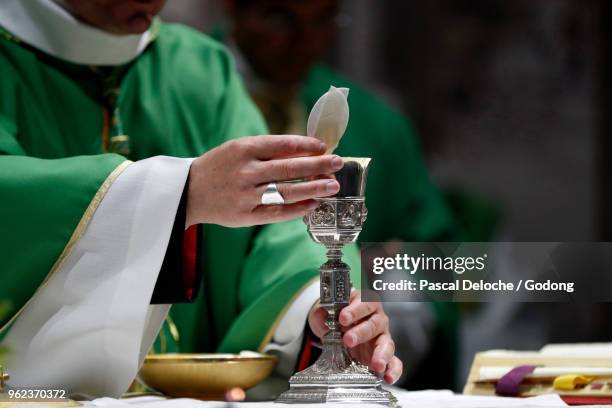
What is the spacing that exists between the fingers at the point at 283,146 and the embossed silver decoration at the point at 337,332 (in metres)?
0.06

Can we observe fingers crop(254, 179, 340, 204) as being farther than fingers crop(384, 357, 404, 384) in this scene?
No

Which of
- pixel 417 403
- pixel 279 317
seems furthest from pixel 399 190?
pixel 417 403

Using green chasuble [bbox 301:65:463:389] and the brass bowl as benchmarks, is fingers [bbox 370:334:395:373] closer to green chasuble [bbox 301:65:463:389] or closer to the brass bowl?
the brass bowl

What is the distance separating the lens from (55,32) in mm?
3373

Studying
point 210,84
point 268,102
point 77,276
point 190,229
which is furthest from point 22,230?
point 268,102

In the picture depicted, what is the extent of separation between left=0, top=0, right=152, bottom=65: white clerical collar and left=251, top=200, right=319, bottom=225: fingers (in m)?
1.11

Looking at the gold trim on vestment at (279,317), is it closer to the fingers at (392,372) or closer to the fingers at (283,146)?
the fingers at (392,372)

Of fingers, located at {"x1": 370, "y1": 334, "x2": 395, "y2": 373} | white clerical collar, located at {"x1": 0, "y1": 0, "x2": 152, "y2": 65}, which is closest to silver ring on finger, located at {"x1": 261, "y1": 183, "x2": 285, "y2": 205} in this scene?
fingers, located at {"x1": 370, "y1": 334, "x2": 395, "y2": 373}

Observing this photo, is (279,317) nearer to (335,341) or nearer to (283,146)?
(335,341)

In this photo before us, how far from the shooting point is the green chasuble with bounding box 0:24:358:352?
8.86ft

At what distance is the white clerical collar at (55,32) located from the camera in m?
3.35

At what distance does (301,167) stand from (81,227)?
0.57m

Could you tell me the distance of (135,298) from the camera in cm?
261

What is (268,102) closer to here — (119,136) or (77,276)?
(119,136)
